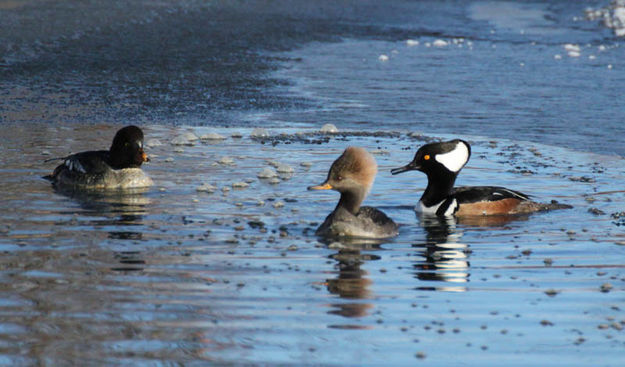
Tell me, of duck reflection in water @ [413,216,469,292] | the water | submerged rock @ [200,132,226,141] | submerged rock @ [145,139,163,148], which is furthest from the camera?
submerged rock @ [200,132,226,141]

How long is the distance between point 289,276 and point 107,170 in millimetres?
4738

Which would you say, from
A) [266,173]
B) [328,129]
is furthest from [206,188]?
[328,129]

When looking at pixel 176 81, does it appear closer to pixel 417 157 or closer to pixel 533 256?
pixel 417 157

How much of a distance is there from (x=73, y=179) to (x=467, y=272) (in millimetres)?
5381

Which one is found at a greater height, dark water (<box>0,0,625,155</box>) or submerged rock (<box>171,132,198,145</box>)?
dark water (<box>0,0,625,155</box>)

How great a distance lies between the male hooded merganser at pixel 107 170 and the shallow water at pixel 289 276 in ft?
0.84

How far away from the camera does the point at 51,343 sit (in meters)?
6.03

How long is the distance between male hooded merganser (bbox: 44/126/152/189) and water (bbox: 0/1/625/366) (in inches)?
9.4

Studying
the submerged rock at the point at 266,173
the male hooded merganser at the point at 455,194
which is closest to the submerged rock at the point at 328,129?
the submerged rock at the point at 266,173

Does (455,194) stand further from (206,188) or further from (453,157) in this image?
(206,188)

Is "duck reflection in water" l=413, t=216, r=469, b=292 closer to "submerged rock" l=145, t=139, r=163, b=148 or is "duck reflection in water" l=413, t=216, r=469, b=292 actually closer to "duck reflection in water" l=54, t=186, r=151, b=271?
"duck reflection in water" l=54, t=186, r=151, b=271

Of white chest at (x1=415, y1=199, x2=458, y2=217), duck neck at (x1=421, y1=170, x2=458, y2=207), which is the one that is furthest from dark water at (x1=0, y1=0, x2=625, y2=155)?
white chest at (x1=415, y1=199, x2=458, y2=217)

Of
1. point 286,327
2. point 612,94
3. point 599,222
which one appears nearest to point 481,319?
point 286,327

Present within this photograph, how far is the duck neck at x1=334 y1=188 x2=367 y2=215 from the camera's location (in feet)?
31.3
